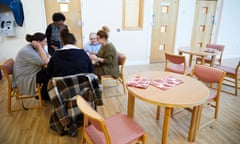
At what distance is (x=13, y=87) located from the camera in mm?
2436

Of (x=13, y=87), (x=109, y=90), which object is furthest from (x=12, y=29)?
(x=109, y=90)

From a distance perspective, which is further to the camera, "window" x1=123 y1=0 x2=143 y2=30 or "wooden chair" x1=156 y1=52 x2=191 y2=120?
"window" x1=123 y1=0 x2=143 y2=30

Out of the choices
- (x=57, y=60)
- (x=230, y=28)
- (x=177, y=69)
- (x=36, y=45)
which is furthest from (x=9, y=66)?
(x=230, y=28)

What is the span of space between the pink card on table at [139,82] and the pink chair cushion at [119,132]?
1.17ft

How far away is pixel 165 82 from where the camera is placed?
186cm

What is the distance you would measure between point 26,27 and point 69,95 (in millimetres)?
2952

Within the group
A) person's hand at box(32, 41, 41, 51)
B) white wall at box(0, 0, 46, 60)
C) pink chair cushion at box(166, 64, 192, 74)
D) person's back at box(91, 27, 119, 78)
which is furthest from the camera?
white wall at box(0, 0, 46, 60)

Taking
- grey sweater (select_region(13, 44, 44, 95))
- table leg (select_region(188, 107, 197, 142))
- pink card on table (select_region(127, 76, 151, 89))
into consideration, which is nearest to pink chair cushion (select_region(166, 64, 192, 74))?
table leg (select_region(188, 107, 197, 142))

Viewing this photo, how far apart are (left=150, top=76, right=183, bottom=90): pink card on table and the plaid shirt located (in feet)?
2.06

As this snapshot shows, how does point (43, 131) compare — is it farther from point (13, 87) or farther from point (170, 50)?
point (170, 50)

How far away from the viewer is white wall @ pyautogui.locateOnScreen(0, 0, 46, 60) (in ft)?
12.6

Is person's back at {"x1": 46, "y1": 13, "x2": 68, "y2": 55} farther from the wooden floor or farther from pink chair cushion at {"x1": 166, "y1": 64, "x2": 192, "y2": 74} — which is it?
pink chair cushion at {"x1": 166, "y1": 64, "x2": 192, "y2": 74}

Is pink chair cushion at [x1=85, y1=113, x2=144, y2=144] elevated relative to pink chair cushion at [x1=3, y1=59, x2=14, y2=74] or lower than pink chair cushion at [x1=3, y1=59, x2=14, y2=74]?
lower

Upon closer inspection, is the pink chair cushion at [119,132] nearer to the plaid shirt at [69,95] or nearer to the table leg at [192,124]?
the plaid shirt at [69,95]
